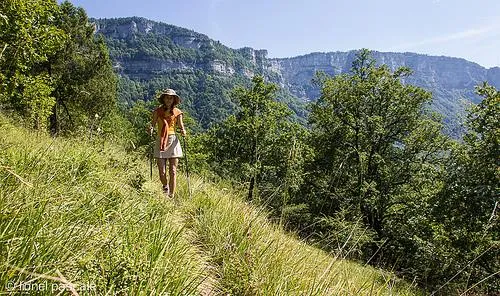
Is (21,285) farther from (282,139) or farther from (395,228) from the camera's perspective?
(282,139)

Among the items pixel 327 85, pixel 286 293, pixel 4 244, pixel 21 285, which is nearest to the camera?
pixel 21 285

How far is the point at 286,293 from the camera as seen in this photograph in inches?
99.7

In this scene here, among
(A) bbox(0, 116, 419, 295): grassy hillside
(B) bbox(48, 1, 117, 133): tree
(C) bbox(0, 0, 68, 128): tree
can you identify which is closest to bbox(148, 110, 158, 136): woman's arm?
(A) bbox(0, 116, 419, 295): grassy hillside

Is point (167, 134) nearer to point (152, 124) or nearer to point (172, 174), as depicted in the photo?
point (152, 124)

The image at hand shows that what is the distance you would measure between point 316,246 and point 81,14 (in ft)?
76.9

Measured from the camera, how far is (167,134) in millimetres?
6402

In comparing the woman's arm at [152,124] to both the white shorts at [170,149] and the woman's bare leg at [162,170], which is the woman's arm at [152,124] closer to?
the white shorts at [170,149]

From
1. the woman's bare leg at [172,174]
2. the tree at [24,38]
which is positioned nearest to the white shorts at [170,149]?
the woman's bare leg at [172,174]

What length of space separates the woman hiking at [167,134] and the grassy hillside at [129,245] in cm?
159

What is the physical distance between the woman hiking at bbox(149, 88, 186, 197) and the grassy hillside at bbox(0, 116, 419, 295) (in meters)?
1.59

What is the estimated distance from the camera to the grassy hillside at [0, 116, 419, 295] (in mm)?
1796

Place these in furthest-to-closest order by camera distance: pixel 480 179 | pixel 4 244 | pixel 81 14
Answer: pixel 81 14 < pixel 480 179 < pixel 4 244

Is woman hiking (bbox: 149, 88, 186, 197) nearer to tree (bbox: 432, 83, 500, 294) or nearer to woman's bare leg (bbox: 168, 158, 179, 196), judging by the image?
woman's bare leg (bbox: 168, 158, 179, 196)

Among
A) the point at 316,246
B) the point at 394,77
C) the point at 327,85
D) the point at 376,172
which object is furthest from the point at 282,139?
the point at 316,246
